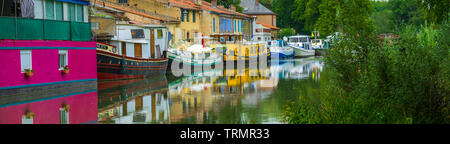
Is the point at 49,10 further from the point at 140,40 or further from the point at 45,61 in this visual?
the point at 140,40

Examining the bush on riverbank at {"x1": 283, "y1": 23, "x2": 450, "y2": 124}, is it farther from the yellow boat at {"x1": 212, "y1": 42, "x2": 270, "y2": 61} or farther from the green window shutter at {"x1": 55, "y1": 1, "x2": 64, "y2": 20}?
the yellow boat at {"x1": 212, "y1": 42, "x2": 270, "y2": 61}

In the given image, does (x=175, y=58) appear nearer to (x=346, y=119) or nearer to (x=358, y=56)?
(x=358, y=56)

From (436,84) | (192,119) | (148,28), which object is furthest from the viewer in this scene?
(148,28)

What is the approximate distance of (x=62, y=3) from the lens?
2400 centimetres

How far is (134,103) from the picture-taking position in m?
20.7

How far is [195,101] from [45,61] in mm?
6425

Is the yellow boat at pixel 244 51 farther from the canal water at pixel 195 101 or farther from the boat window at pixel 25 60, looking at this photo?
the boat window at pixel 25 60

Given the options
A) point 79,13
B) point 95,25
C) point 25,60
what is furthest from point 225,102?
point 95,25

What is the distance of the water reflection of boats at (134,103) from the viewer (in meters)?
16.7

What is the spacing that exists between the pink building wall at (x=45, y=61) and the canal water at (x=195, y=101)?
134 centimetres

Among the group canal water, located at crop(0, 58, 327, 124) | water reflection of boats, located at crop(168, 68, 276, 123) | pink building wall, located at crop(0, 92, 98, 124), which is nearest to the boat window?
canal water, located at crop(0, 58, 327, 124)

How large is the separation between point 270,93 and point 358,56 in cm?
1022

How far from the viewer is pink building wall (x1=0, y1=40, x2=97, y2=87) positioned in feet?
68.1
